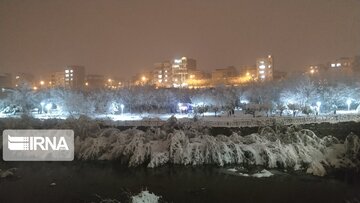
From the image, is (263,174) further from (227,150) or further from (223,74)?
(223,74)

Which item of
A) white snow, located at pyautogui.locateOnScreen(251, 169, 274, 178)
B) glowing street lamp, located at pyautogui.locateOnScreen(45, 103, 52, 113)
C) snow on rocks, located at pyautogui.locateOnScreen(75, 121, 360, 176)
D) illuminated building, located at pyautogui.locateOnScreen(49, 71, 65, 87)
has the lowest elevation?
white snow, located at pyautogui.locateOnScreen(251, 169, 274, 178)

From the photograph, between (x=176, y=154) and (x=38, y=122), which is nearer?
(x=176, y=154)

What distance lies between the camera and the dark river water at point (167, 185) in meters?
14.9

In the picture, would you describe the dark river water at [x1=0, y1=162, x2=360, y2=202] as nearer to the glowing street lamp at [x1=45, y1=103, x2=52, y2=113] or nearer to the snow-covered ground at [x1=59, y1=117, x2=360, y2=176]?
the snow-covered ground at [x1=59, y1=117, x2=360, y2=176]

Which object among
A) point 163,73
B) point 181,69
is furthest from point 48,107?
point 181,69

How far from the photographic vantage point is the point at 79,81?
115688 millimetres

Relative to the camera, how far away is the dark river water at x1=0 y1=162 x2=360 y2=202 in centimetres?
1491

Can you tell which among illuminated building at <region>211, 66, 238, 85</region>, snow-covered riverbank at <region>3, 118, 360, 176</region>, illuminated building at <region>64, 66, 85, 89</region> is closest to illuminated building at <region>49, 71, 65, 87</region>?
illuminated building at <region>64, 66, 85, 89</region>

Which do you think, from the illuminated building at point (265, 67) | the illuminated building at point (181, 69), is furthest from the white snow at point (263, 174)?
the illuminated building at point (181, 69)

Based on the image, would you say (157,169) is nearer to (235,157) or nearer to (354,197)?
(235,157)

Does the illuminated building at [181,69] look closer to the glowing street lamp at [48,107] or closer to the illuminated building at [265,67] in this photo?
the illuminated building at [265,67]

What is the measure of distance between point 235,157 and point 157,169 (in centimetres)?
455

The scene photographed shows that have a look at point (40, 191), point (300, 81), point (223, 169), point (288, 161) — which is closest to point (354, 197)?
point (288, 161)

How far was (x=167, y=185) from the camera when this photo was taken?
55.0ft
